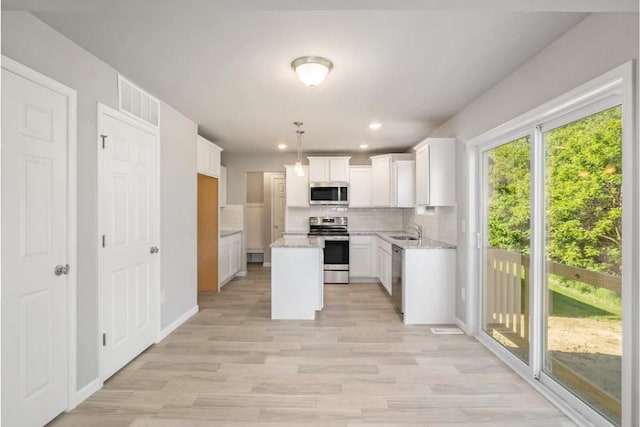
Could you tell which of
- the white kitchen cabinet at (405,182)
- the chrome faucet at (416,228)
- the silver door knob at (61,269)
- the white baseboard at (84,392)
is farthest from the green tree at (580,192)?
the white baseboard at (84,392)

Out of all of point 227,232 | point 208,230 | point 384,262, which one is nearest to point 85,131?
point 208,230

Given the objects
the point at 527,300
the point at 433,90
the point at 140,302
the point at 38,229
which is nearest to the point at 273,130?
the point at 433,90

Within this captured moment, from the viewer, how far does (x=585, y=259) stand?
219 cm

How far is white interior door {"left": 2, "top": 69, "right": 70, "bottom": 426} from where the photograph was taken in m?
1.84

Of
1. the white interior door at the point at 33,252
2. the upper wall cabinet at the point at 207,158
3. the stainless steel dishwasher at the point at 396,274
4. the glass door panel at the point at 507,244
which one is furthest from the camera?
the upper wall cabinet at the point at 207,158

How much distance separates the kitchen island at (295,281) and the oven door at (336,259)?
2045mm

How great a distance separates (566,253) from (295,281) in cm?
277

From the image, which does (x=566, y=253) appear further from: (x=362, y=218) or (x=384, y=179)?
(x=362, y=218)

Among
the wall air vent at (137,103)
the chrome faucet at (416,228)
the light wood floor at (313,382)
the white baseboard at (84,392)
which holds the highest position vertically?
the wall air vent at (137,103)

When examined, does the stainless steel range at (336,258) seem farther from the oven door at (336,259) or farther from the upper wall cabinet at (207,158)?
the upper wall cabinet at (207,158)

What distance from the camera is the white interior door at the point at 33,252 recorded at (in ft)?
6.04

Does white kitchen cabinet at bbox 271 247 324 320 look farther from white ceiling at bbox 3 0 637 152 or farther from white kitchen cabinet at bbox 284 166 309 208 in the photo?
white kitchen cabinet at bbox 284 166 309 208

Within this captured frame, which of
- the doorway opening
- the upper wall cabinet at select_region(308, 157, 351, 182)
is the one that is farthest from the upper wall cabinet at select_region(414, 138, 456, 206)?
the doorway opening

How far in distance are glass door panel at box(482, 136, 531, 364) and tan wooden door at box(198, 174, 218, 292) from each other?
153 inches
